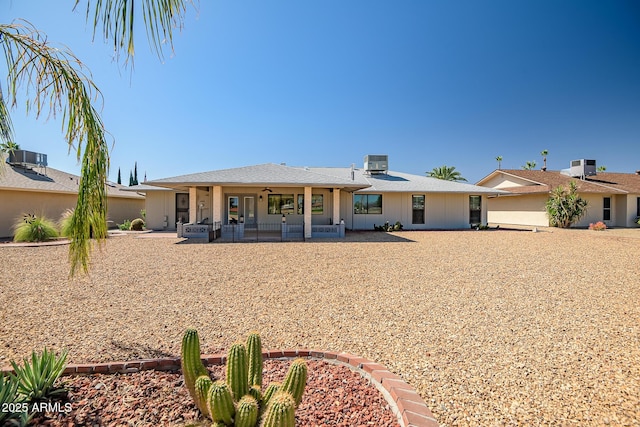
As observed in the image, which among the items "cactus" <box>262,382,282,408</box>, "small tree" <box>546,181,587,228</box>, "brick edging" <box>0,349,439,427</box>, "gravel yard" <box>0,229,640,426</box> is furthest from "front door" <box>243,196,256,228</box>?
"small tree" <box>546,181,587,228</box>

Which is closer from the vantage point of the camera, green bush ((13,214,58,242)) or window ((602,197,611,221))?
green bush ((13,214,58,242))

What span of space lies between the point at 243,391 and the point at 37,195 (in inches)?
904

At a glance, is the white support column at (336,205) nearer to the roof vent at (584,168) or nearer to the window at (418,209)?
the window at (418,209)

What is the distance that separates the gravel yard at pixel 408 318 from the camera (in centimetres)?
286

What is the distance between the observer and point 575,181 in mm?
24656

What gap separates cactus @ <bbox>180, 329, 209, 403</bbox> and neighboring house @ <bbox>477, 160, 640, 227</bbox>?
2568cm

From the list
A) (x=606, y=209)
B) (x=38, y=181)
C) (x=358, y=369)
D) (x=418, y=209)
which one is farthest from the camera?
(x=606, y=209)

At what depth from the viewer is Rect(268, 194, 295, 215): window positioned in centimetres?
1891

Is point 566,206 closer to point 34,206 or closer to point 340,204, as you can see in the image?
point 340,204

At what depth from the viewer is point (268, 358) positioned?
334 centimetres

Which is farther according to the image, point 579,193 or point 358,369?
point 579,193

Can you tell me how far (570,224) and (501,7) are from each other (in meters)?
17.5

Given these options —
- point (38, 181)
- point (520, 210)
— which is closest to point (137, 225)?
point (38, 181)

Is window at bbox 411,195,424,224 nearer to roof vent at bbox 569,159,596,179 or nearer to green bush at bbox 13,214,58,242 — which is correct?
roof vent at bbox 569,159,596,179
